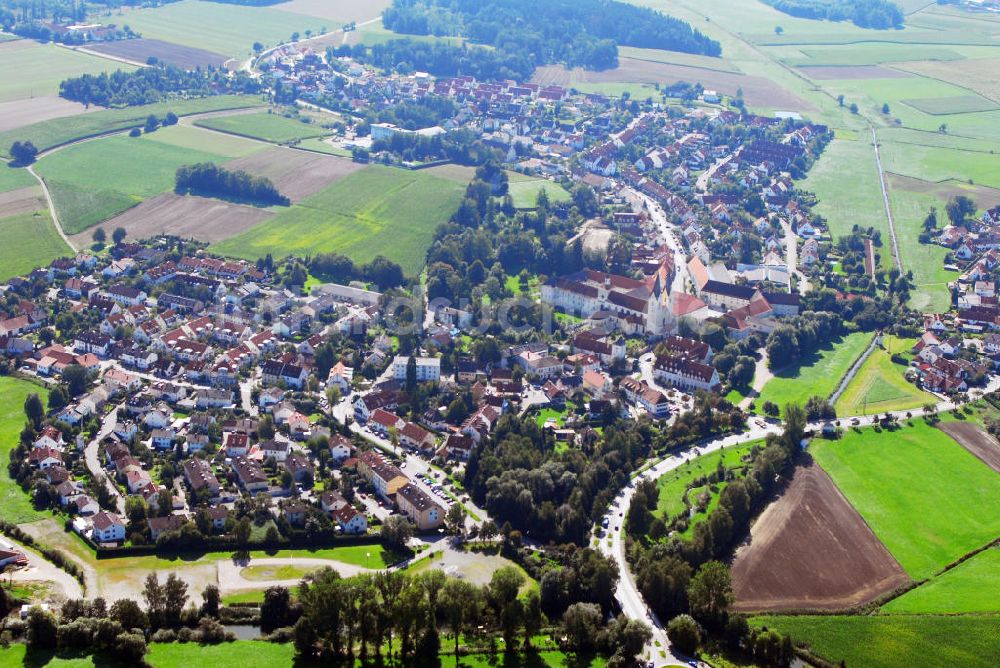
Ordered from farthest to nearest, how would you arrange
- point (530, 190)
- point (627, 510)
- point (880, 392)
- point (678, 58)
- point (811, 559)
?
point (678, 58), point (530, 190), point (880, 392), point (627, 510), point (811, 559)

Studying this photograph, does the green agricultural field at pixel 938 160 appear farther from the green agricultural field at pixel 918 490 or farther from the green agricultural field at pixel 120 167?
the green agricultural field at pixel 120 167

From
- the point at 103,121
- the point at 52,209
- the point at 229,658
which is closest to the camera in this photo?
the point at 229,658

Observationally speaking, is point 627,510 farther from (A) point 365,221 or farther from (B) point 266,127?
(B) point 266,127

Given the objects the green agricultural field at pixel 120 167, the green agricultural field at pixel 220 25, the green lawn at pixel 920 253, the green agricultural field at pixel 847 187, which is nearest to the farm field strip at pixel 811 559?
the green lawn at pixel 920 253

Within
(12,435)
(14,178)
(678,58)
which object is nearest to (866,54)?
(678,58)

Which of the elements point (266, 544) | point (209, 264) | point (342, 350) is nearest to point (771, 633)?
point (266, 544)

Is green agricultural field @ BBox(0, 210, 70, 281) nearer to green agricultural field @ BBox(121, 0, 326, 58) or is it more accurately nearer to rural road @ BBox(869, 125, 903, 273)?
green agricultural field @ BBox(121, 0, 326, 58)

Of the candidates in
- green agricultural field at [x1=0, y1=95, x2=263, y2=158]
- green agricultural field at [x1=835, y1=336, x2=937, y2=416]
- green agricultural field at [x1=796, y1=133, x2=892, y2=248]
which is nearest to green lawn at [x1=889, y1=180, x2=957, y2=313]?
green agricultural field at [x1=796, y1=133, x2=892, y2=248]
